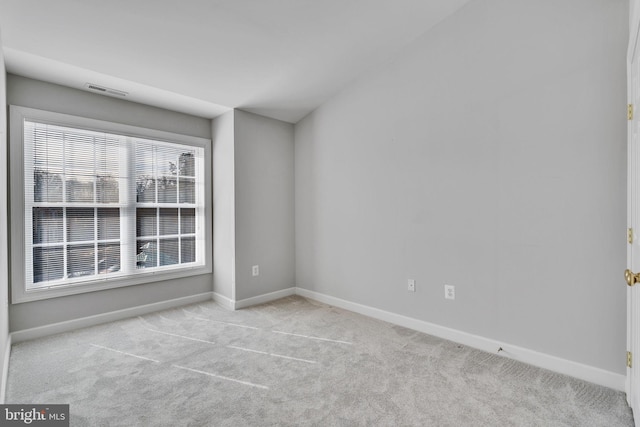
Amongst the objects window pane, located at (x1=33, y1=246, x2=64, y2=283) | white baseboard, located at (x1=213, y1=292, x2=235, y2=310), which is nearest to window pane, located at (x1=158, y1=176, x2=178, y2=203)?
window pane, located at (x1=33, y1=246, x2=64, y2=283)

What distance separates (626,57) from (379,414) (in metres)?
2.77

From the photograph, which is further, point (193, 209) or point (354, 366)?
point (193, 209)

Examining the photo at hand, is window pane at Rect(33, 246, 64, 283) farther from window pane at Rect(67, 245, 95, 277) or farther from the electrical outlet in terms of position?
the electrical outlet

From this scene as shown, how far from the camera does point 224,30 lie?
2525mm

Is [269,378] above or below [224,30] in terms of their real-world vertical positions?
below

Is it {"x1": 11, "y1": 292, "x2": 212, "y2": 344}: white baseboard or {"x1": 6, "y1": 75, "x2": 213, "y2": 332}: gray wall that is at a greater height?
{"x1": 6, "y1": 75, "x2": 213, "y2": 332}: gray wall

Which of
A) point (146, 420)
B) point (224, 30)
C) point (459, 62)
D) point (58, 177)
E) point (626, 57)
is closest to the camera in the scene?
point (146, 420)

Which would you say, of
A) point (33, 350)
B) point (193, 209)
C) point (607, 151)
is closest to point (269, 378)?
point (33, 350)

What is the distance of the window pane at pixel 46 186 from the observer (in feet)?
9.43

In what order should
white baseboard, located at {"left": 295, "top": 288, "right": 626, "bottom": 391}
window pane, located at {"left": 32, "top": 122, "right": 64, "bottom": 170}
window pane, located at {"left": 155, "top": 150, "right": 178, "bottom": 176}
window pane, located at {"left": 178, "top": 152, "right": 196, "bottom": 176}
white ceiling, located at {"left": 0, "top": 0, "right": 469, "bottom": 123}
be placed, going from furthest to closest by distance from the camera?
window pane, located at {"left": 178, "top": 152, "right": 196, "bottom": 176} < window pane, located at {"left": 155, "top": 150, "right": 178, "bottom": 176} < window pane, located at {"left": 32, "top": 122, "right": 64, "bottom": 170} < white ceiling, located at {"left": 0, "top": 0, "right": 469, "bottom": 123} < white baseboard, located at {"left": 295, "top": 288, "right": 626, "bottom": 391}

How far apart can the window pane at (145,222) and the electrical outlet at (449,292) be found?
3.27 m

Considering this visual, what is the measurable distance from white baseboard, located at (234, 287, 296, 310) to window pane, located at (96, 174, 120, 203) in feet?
5.88

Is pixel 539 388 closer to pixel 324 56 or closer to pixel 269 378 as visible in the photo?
pixel 269 378

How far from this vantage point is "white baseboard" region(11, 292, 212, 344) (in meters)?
2.81
